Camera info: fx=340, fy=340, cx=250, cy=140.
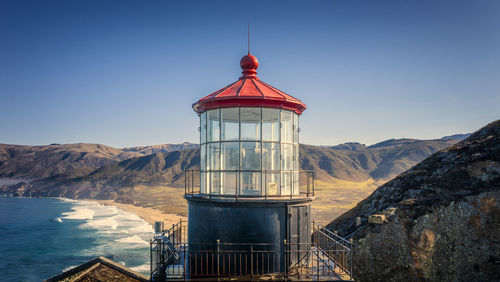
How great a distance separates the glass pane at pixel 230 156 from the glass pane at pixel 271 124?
83 centimetres

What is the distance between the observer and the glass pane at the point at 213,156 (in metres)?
8.97

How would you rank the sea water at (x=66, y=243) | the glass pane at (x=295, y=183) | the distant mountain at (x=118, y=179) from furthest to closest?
the distant mountain at (x=118, y=179), the sea water at (x=66, y=243), the glass pane at (x=295, y=183)

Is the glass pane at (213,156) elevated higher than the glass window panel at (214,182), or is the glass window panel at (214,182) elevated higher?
the glass pane at (213,156)

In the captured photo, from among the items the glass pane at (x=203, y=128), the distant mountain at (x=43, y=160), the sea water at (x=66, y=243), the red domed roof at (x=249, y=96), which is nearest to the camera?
the red domed roof at (x=249, y=96)

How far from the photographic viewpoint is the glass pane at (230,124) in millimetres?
8867

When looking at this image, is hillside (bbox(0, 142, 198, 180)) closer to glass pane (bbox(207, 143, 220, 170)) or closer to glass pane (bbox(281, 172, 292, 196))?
glass pane (bbox(207, 143, 220, 170))

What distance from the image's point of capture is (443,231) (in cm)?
1373

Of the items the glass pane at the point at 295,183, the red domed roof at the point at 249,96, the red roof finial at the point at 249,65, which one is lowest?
the glass pane at the point at 295,183

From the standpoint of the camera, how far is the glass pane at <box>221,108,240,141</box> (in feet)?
29.1

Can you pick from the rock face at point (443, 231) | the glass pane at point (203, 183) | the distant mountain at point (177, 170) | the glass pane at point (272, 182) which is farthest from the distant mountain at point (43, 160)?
the glass pane at point (272, 182)

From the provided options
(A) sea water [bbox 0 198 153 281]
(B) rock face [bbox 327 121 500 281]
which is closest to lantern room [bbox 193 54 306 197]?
(B) rock face [bbox 327 121 500 281]

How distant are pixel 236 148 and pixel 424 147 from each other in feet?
445

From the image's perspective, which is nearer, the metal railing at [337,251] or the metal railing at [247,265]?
the metal railing at [247,265]

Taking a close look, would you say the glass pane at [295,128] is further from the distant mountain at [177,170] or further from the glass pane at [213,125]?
the distant mountain at [177,170]
